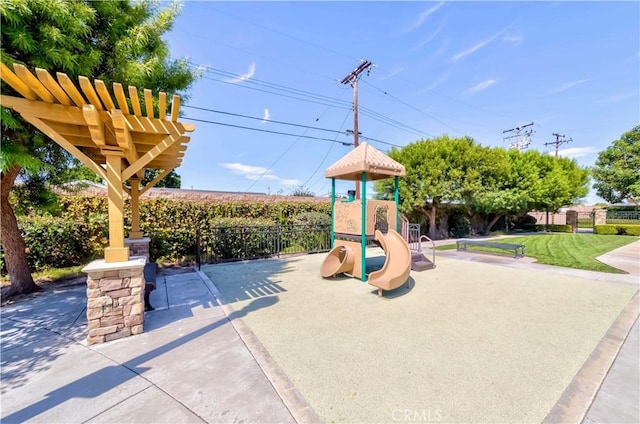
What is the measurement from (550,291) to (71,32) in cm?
975

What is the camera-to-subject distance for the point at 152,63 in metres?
4.35

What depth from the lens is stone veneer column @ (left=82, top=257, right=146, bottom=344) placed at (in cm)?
328

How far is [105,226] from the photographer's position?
767cm

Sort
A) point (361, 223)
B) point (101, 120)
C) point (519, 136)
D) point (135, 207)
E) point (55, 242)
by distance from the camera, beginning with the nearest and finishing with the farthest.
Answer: point (101, 120), point (135, 207), point (361, 223), point (55, 242), point (519, 136)

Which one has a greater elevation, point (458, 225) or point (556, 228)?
point (458, 225)

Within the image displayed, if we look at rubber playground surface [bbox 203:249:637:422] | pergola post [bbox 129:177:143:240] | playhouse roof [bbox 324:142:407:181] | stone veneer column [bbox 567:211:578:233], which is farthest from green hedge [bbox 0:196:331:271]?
stone veneer column [bbox 567:211:578:233]

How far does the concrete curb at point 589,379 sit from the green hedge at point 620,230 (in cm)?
2062

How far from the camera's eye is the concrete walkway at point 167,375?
2.10m

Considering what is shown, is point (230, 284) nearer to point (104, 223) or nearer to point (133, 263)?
point (133, 263)

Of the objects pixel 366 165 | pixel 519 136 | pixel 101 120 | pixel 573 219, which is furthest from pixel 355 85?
pixel 519 136

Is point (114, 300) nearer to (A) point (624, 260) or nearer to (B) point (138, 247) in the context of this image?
(B) point (138, 247)

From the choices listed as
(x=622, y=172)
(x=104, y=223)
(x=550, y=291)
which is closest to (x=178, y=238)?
(x=104, y=223)

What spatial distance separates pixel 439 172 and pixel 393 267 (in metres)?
11.4

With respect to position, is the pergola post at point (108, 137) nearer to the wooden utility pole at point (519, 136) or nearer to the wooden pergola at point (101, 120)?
the wooden pergola at point (101, 120)
